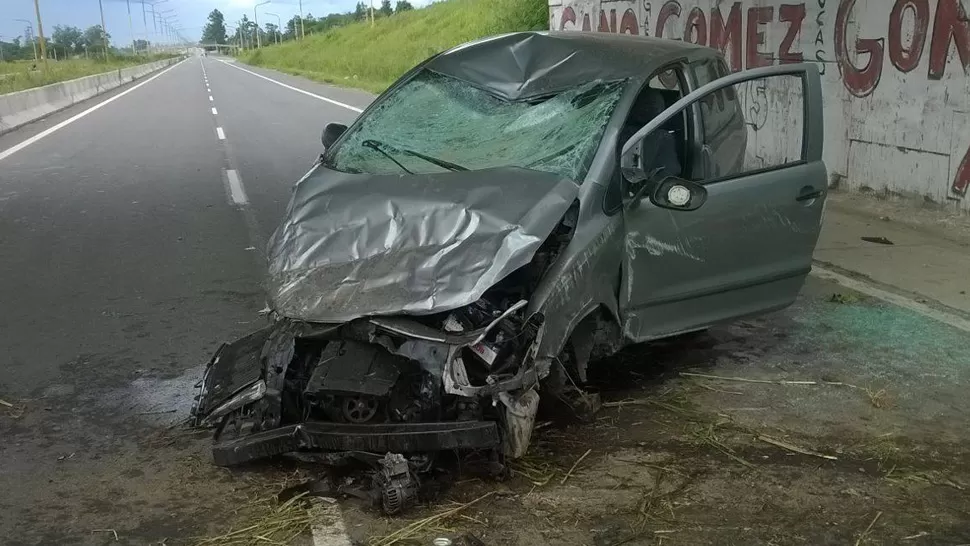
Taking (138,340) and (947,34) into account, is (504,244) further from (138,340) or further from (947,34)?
(947,34)

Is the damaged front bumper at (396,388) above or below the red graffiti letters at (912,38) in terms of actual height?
below

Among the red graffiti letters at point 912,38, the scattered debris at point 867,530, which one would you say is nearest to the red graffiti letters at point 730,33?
the red graffiti letters at point 912,38

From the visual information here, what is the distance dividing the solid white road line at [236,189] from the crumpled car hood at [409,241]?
6205mm

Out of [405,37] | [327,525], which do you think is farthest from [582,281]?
[405,37]

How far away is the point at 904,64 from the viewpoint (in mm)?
8898

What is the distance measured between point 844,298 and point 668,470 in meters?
3.06

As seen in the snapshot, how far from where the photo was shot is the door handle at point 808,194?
4820 millimetres

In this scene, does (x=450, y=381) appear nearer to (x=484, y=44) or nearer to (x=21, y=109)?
(x=484, y=44)

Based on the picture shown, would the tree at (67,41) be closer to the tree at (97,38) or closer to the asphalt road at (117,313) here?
the tree at (97,38)

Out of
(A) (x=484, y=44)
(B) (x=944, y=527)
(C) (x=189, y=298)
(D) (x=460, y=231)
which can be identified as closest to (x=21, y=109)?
(C) (x=189, y=298)

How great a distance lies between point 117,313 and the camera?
625 centimetres

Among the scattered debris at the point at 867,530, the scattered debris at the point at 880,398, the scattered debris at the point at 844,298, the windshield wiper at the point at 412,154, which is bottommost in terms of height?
the scattered debris at the point at 880,398

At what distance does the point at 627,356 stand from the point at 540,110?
1546mm

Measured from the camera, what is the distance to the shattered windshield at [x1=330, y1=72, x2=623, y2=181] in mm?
4402
